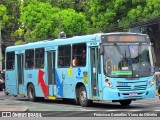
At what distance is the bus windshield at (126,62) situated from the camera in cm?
1814

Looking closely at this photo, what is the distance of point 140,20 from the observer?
4166cm

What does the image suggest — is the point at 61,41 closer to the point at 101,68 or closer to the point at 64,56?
the point at 64,56

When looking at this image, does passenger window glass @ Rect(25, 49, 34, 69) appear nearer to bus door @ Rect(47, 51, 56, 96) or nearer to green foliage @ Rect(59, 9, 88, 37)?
bus door @ Rect(47, 51, 56, 96)

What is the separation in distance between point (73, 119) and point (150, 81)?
18.0 feet

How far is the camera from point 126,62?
18266 millimetres

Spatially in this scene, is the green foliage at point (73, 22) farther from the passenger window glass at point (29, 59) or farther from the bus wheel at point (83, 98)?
the bus wheel at point (83, 98)

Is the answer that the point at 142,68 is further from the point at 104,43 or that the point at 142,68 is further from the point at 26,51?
the point at 26,51

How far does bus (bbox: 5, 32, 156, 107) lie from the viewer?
18125 mm

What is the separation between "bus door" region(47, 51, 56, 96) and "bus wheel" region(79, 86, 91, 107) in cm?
270

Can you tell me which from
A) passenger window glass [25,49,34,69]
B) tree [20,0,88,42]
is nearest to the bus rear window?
passenger window glass [25,49,34,69]

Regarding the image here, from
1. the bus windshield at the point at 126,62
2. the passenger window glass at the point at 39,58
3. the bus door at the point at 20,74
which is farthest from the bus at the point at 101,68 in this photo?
the bus door at the point at 20,74

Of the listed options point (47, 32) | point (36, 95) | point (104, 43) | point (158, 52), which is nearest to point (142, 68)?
point (104, 43)

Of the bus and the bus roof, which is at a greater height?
the bus roof

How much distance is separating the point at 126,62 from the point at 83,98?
2698 millimetres
